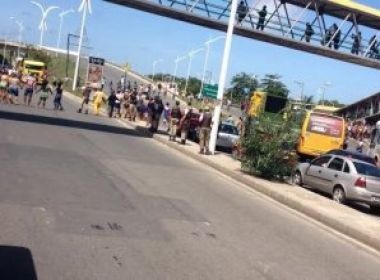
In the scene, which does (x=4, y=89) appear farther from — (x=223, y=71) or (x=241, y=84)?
(x=241, y=84)

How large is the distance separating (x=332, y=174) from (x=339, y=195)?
0.89 metres

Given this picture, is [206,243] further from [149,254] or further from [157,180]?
[157,180]

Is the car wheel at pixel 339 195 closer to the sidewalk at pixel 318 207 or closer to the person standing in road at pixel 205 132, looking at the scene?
the sidewalk at pixel 318 207

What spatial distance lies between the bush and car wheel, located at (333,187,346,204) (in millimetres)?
1448

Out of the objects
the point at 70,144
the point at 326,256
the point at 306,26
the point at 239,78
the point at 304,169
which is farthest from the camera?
the point at 239,78

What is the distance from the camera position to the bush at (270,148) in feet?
67.9

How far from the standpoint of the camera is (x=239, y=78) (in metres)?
119

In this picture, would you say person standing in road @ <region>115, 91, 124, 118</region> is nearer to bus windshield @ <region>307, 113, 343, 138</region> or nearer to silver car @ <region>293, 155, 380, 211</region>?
bus windshield @ <region>307, 113, 343, 138</region>

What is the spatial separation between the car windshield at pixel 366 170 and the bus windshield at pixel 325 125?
1128cm

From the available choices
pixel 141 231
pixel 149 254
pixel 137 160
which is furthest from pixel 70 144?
pixel 149 254

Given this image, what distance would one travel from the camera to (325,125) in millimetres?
32500

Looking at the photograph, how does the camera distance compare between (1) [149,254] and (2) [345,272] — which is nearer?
(1) [149,254]

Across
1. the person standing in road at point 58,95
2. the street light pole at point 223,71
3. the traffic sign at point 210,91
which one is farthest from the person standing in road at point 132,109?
the street light pole at point 223,71

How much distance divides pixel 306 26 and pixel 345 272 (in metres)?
32.4
